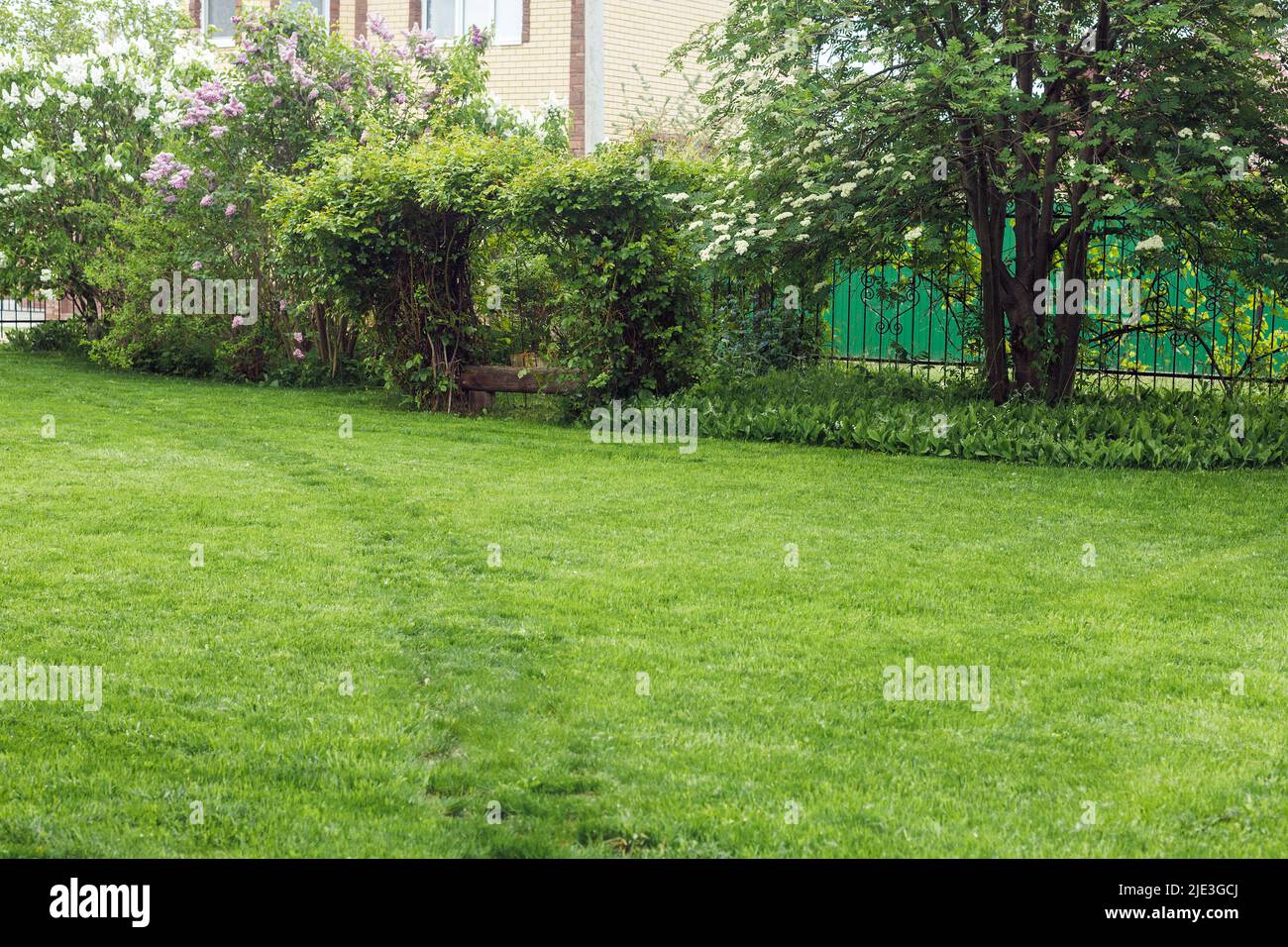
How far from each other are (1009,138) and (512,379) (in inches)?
196

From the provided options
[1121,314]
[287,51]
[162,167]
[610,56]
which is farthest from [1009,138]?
[610,56]

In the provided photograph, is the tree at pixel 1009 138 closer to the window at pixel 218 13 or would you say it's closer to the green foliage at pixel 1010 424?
the green foliage at pixel 1010 424

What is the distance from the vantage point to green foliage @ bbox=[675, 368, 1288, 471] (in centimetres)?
973

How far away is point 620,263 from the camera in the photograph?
38.4ft

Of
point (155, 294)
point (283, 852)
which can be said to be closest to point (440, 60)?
point (155, 294)

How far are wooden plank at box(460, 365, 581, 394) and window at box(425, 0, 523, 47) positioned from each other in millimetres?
11035

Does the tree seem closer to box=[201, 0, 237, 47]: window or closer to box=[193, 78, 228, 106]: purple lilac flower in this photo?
box=[193, 78, 228, 106]: purple lilac flower

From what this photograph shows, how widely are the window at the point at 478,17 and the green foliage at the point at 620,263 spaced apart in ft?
36.0

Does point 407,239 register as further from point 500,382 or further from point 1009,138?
point 1009,138

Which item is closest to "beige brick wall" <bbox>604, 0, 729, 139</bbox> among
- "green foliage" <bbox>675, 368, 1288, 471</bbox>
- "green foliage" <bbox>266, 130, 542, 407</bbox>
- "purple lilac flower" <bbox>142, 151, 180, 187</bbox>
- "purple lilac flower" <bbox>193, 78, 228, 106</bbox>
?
"purple lilac flower" <bbox>193, 78, 228, 106</bbox>

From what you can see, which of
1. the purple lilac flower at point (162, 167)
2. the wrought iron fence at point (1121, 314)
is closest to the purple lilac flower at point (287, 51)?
Result: the purple lilac flower at point (162, 167)

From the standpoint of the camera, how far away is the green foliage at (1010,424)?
973 cm

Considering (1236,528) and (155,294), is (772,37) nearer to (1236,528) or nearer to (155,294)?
(1236,528)
